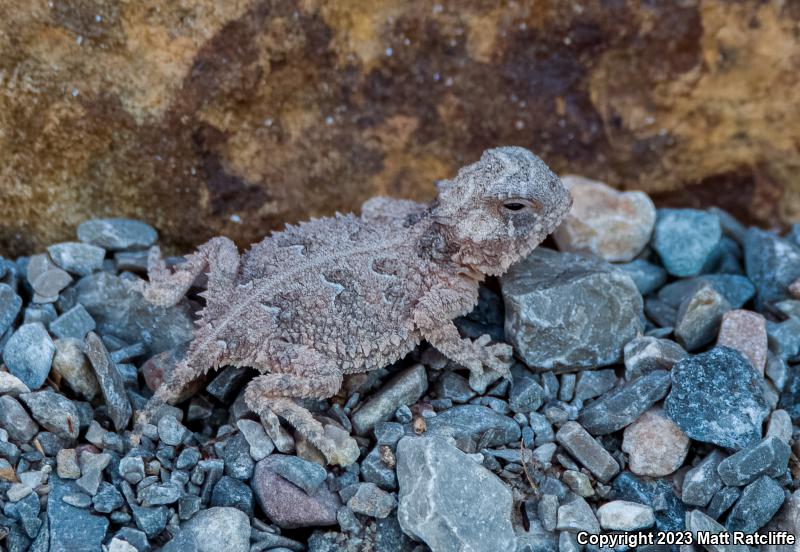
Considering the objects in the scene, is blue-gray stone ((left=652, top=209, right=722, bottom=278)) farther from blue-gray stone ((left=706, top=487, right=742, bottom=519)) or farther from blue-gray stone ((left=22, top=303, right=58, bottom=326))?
blue-gray stone ((left=22, top=303, right=58, bottom=326))

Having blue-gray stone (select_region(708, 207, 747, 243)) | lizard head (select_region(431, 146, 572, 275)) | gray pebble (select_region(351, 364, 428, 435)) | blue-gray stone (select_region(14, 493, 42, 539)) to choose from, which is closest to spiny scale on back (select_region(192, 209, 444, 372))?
gray pebble (select_region(351, 364, 428, 435))

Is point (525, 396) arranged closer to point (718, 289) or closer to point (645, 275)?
point (645, 275)

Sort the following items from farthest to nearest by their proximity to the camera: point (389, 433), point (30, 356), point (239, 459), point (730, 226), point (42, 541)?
point (730, 226), point (30, 356), point (389, 433), point (239, 459), point (42, 541)

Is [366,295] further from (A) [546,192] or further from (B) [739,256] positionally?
(B) [739,256]

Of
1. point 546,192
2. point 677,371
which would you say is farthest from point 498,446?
point 546,192

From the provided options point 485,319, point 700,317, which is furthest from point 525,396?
point 700,317
